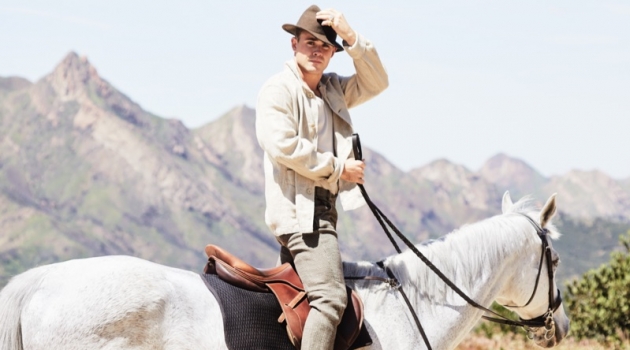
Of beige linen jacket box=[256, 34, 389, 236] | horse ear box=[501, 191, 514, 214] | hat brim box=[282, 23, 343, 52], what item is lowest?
horse ear box=[501, 191, 514, 214]

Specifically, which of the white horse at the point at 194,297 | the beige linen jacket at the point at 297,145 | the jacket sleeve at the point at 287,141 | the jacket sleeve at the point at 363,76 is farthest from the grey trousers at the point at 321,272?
the jacket sleeve at the point at 363,76

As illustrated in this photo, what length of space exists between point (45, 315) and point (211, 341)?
3.18ft

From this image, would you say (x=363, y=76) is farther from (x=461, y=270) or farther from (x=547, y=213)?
(x=547, y=213)

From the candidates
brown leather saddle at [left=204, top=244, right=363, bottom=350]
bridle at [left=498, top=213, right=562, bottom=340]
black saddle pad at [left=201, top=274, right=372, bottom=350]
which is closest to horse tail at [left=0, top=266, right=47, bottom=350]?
black saddle pad at [left=201, top=274, right=372, bottom=350]

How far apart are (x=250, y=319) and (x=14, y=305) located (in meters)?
1.39

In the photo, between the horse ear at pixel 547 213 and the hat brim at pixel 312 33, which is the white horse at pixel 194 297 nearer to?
the horse ear at pixel 547 213

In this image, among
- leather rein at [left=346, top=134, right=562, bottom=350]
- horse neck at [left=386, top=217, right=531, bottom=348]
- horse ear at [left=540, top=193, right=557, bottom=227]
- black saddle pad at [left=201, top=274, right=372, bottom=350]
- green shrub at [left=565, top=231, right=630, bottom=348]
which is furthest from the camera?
green shrub at [left=565, top=231, right=630, bottom=348]

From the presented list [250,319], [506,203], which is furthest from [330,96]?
[506,203]

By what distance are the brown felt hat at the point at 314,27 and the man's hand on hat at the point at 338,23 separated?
0.05 meters

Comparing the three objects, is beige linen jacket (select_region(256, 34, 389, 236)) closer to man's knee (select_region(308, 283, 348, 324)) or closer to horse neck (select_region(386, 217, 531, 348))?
man's knee (select_region(308, 283, 348, 324))

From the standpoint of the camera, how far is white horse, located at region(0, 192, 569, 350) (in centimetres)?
464

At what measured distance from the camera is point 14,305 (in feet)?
15.3

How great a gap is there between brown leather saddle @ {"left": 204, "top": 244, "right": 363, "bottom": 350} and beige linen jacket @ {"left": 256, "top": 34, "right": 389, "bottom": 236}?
31 cm

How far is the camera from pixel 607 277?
44.8ft
